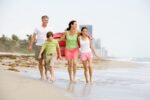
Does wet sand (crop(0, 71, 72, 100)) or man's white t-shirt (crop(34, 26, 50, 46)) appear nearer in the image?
wet sand (crop(0, 71, 72, 100))

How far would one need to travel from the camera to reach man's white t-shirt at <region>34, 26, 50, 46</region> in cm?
140

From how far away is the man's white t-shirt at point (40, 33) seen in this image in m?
1.40

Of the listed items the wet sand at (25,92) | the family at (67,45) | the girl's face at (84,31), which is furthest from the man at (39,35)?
the wet sand at (25,92)

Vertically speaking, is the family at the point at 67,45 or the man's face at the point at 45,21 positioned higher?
the man's face at the point at 45,21

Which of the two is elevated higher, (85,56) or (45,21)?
(45,21)

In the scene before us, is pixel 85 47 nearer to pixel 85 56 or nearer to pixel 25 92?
pixel 85 56

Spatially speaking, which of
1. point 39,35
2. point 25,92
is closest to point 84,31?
point 39,35

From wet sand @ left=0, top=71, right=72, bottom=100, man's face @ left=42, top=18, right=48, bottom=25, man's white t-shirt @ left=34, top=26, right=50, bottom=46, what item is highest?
man's face @ left=42, top=18, right=48, bottom=25

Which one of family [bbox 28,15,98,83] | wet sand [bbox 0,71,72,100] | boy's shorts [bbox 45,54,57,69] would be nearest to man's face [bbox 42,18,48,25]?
family [bbox 28,15,98,83]

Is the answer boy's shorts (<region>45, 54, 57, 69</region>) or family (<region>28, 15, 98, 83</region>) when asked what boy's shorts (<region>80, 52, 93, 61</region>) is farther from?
boy's shorts (<region>45, 54, 57, 69</region>)

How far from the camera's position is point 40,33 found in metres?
1.41

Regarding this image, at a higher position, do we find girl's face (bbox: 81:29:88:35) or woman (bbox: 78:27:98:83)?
girl's face (bbox: 81:29:88:35)

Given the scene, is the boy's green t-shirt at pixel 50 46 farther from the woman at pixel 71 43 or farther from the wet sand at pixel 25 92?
the wet sand at pixel 25 92

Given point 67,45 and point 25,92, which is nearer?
point 25,92
